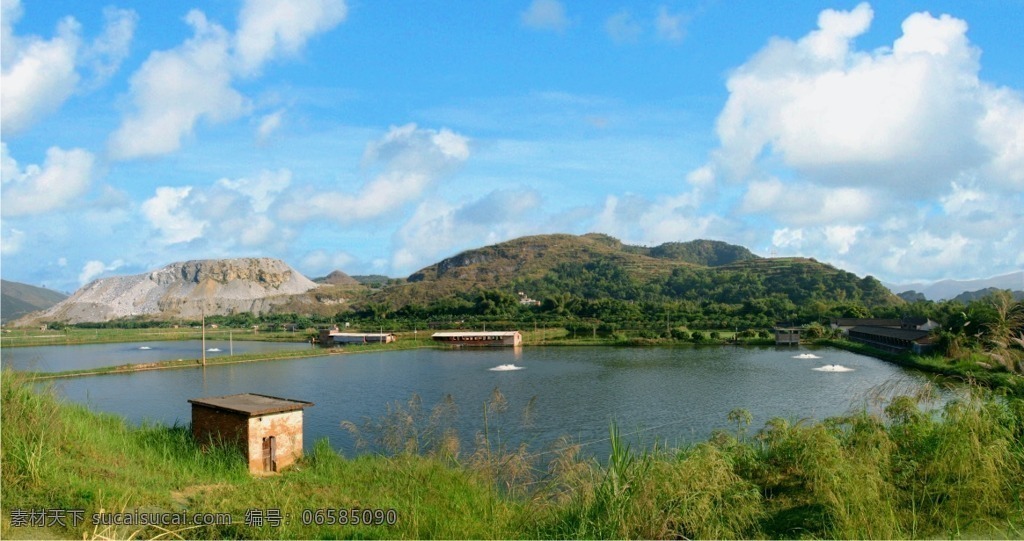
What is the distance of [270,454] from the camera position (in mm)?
10703

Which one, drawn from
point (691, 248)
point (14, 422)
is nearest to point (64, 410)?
point (14, 422)

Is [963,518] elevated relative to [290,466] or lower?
elevated

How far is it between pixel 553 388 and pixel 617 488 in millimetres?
21525

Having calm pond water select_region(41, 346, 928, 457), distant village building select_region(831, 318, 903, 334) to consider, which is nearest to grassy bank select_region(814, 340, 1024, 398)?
calm pond water select_region(41, 346, 928, 457)

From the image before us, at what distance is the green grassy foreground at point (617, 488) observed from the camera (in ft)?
17.6

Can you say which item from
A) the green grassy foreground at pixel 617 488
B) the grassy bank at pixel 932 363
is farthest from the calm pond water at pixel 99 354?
the grassy bank at pixel 932 363

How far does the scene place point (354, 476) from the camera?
31.1 feet

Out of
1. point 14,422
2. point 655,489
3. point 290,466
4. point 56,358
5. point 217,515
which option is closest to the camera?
point 655,489

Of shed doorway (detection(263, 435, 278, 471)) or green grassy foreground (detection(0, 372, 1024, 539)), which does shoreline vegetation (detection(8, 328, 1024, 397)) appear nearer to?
shed doorway (detection(263, 435, 278, 471))

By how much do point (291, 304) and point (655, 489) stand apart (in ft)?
384

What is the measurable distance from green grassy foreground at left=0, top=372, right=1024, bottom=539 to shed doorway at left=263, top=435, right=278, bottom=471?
5.52ft

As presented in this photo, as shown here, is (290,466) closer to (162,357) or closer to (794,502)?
(794,502)

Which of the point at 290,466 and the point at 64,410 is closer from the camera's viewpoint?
the point at 64,410

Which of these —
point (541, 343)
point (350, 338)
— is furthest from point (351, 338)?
point (541, 343)
